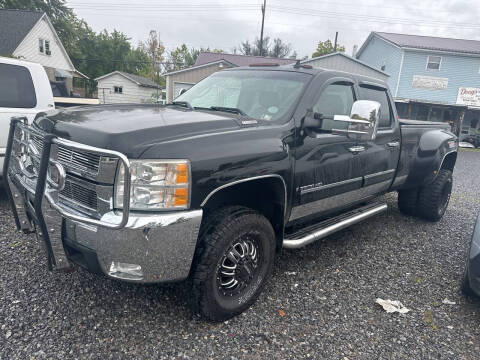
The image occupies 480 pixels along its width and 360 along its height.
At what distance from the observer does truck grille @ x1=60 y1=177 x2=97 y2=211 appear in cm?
209

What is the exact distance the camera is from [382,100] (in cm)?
418

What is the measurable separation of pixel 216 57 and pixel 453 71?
16.1m

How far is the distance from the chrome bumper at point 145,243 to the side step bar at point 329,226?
108cm

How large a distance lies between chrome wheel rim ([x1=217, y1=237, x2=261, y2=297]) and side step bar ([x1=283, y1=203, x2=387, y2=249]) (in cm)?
36

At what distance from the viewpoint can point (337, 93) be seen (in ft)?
11.3

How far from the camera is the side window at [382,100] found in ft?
12.8

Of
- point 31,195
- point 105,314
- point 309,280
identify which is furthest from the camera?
point 309,280

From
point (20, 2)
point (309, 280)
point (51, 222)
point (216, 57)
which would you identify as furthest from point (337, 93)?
point (20, 2)

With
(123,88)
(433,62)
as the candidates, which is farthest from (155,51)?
(433,62)

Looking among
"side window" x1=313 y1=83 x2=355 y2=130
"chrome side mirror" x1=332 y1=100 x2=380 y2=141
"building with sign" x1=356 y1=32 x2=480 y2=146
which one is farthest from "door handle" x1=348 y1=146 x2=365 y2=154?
"building with sign" x1=356 y1=32 x2=480 y2=146

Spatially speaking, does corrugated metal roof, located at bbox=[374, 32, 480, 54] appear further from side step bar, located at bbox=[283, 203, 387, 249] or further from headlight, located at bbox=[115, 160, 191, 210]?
headlight, located at bbox=[115, 160, 191, 210]

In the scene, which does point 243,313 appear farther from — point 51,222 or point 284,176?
point 51,222

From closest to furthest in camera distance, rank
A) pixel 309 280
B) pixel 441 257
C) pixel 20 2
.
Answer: pixel 309 280, pixel 441 257, pixel 20 2

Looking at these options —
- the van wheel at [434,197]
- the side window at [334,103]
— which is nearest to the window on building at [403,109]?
the van wheel at [434,197]
